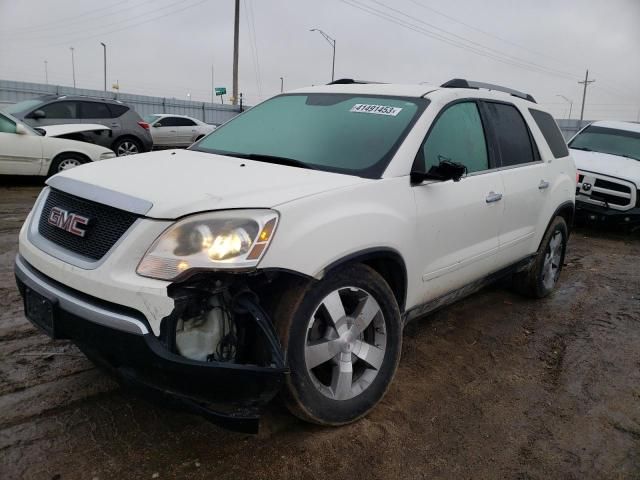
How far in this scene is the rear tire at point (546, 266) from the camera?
15.6ft

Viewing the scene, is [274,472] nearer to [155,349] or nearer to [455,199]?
[155,349]

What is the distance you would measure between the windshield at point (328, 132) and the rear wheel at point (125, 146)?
8673 mm

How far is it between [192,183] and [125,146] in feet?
34.1

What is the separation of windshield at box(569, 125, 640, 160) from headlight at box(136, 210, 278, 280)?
358 inches

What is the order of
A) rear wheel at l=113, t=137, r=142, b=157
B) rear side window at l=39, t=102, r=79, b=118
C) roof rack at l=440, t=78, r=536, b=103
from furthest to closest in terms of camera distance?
1. rear wheel at l=113, t=137, r=142, b=157
2. rear side window at l=39, t=102, r=79, b=118
3. roof rack at l=440, t=78, r=536, b=103

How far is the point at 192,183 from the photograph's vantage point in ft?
8.29

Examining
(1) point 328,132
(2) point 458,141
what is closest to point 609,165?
(2) point 458,141

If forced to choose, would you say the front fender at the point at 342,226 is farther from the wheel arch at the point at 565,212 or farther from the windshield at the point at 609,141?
the windshield at the point at 609,141

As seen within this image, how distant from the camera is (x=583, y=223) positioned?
9.13 meters

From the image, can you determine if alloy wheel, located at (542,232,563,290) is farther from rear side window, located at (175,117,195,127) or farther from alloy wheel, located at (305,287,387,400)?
rear side window, located at (175,117,195,127)

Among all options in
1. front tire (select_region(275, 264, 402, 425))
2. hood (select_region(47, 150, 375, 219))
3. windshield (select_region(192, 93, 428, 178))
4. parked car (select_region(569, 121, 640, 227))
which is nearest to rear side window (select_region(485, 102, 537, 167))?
windshield (select_region(192, 93, 428, 178))

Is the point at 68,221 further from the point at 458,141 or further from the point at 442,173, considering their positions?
the point at 458,141

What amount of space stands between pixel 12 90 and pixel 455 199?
33046 mm

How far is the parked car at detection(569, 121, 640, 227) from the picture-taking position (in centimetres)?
834
